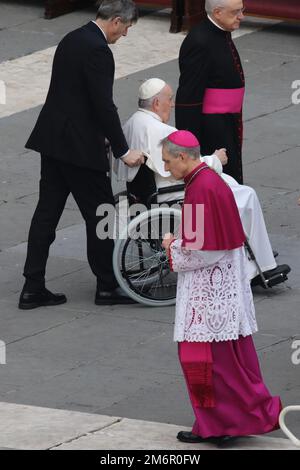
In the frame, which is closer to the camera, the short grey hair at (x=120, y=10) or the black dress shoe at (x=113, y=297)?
the short grey hair at (x=120, y=10)

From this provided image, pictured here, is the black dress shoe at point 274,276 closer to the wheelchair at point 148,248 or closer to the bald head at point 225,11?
the wheelchair at point 148,248

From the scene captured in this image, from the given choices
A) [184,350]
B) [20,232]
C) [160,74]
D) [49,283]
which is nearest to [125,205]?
[49,283]

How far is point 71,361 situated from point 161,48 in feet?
23.6

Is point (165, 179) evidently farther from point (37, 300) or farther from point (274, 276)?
point (37, 300)

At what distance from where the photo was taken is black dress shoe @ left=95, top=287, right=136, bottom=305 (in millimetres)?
10203

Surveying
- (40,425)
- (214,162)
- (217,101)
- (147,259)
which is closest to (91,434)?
(40,425)

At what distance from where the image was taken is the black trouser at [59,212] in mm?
10047

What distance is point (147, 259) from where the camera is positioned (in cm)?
1017

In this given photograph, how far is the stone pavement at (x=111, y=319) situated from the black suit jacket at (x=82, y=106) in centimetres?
100

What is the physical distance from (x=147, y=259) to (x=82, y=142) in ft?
2.80

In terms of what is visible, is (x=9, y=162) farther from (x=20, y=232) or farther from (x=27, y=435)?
(x=27, y=435)

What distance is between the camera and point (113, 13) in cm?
988

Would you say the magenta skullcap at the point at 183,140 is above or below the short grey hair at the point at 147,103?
above

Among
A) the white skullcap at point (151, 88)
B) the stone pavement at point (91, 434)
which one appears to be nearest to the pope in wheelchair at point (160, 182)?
the white skullcap at point (151, 88)
